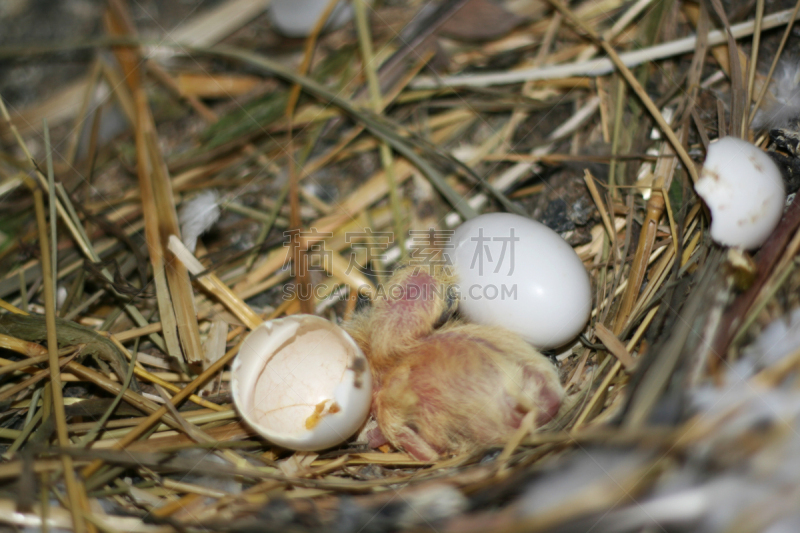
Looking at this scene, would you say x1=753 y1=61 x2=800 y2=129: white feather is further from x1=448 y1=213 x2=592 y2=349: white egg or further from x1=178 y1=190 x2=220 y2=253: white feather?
x1=178 y1=190 x2=220 y2=253: white feather

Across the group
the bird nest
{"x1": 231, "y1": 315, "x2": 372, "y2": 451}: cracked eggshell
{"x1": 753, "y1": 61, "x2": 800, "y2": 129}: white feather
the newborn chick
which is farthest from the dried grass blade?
{"x1": 753, "y1": 61, "x2": 800, "y2": 129}: white feather

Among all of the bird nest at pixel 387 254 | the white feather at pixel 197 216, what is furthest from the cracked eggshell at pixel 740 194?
the white feather at pixel 197 216

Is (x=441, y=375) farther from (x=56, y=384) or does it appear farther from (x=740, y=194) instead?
(x=56, y=384)

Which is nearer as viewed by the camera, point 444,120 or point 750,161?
point 750,161

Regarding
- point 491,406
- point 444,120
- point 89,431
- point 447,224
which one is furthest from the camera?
point 444,120

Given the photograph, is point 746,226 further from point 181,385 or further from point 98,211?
point 98,211

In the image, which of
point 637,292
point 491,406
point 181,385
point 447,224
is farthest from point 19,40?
point 637,292
